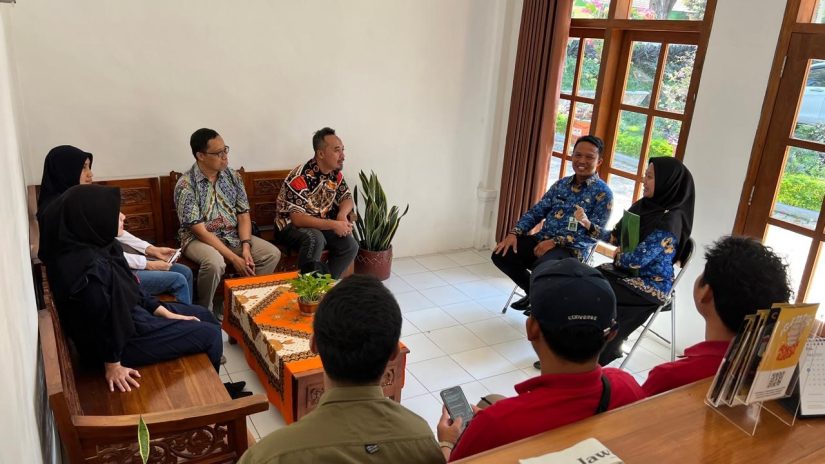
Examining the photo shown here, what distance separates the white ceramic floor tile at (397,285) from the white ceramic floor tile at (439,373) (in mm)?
1026

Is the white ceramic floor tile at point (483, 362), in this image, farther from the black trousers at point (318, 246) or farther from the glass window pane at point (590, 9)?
the glass window pane at point (590, 9)

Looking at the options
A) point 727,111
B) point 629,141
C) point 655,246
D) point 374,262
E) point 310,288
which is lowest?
point 374,262

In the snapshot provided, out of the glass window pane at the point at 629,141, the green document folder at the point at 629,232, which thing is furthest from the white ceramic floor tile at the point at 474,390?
the glass window pane at the point at 629,141

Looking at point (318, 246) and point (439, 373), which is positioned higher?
point (318, 246)

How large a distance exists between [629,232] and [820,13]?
5.01 feet

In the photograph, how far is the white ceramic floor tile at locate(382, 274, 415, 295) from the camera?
4.60 meters

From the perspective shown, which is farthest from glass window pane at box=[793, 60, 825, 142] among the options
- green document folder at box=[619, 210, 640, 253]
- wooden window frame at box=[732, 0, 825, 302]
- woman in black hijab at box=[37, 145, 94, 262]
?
woman in black hijab at box=[37, 145, 94, 262]

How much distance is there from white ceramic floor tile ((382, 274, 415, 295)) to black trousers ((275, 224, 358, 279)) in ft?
1.56

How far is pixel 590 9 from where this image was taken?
4574mm

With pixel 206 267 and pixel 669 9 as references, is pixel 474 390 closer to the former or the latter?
pixel 206 267

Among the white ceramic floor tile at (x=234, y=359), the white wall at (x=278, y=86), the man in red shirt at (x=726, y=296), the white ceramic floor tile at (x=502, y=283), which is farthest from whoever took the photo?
the white ceramic floor tile at (x=502, y=283)

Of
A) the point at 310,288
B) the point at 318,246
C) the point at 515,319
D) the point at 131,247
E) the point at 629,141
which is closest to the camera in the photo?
the point at 310,288

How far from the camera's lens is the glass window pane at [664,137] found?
400 cm

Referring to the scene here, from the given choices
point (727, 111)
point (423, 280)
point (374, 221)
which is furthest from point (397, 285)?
point (727, 111)
